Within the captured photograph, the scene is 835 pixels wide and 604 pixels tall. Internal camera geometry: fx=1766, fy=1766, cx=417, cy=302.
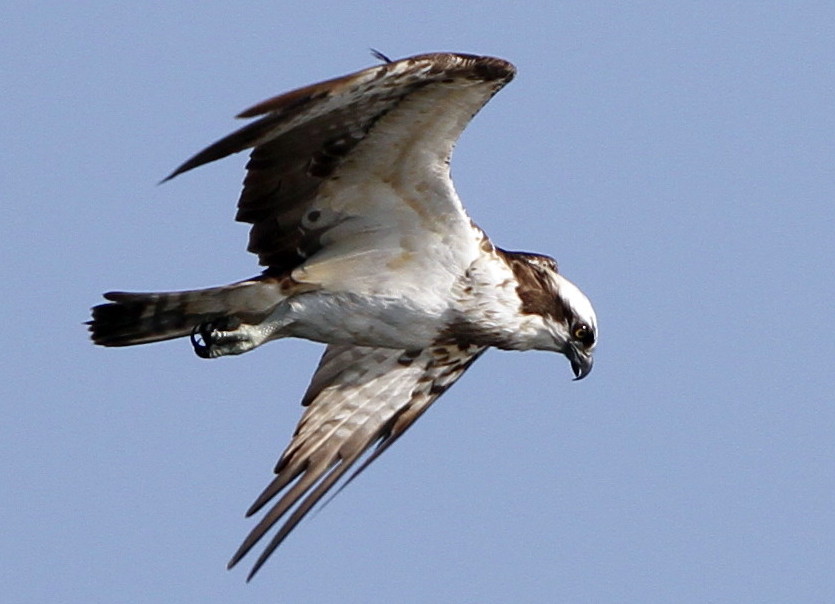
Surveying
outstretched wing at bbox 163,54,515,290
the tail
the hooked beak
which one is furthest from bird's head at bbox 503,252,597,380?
the tail

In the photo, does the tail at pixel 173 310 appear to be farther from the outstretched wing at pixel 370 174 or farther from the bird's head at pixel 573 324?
the bird's head at pixel 573 324

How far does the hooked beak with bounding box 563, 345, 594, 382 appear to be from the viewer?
10852 mm

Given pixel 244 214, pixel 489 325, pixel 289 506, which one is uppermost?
pixel 244 214

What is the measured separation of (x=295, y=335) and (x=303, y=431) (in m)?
0.73

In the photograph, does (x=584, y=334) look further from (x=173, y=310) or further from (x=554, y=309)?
(x=173, y=310)

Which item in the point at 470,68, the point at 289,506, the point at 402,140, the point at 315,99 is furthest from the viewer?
the point at 289,506

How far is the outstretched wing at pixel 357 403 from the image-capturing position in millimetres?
10773

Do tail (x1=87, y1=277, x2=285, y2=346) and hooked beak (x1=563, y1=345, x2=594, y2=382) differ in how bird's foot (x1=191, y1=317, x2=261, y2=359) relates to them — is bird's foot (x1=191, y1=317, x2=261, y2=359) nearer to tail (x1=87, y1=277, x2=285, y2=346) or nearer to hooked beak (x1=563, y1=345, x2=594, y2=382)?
tail (x1=87, y1=277, x2=285, y2=346)

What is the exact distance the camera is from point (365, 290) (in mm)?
10406

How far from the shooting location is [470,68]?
9.02 m

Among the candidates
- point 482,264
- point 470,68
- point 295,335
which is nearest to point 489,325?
point 482,264

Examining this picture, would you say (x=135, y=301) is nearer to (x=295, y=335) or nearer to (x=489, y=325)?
(x=295, y=335)

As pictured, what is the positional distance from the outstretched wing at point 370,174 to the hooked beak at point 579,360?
38.4 inches

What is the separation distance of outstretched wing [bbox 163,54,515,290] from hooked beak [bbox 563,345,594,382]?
98 cm
